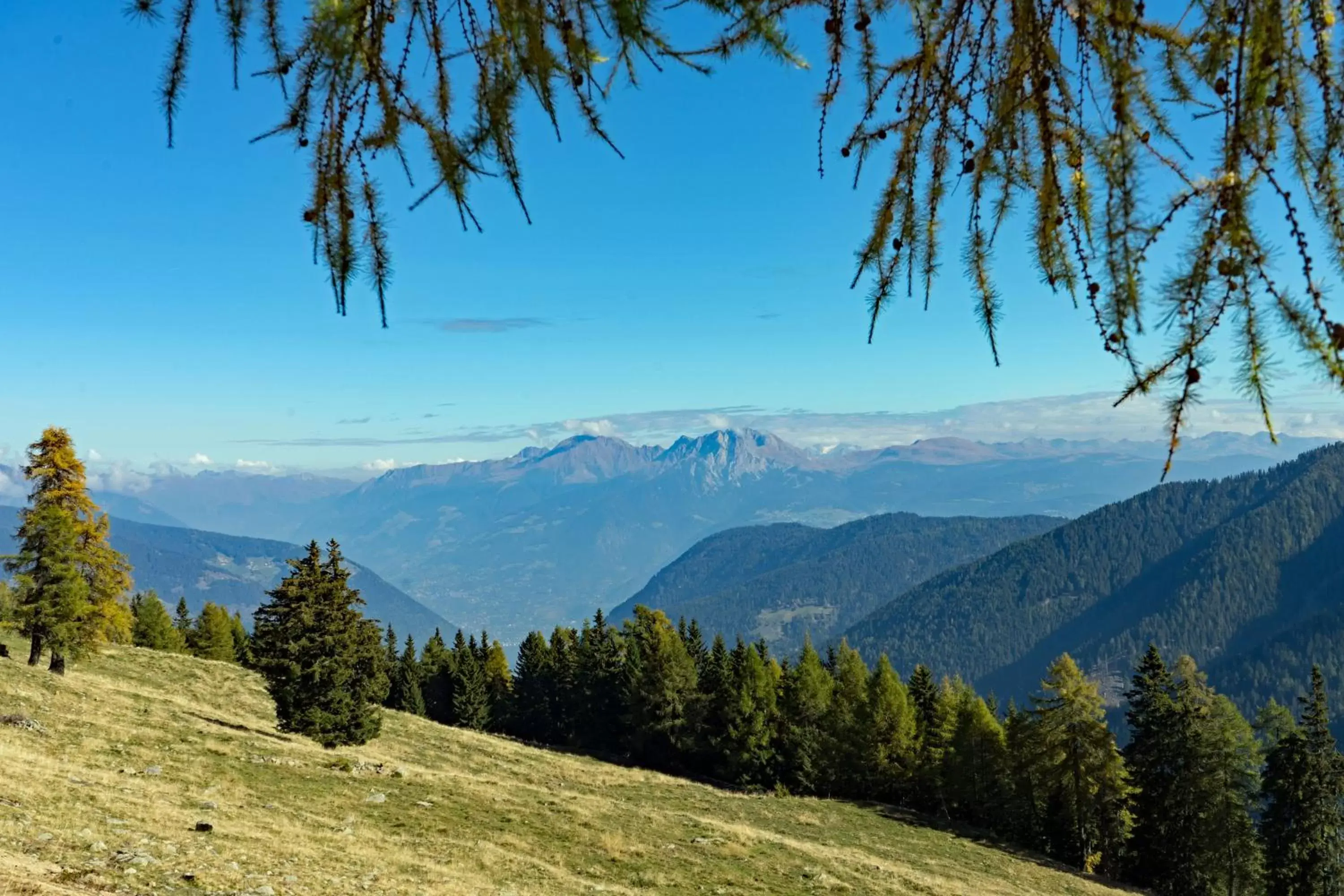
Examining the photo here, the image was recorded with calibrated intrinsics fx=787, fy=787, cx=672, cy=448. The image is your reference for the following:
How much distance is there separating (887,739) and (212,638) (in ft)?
194

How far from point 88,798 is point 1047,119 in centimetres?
1935

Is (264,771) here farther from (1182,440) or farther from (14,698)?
(1182,440)

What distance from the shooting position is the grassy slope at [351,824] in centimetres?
1288

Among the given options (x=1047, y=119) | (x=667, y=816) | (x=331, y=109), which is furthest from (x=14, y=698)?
(x=1047, y=119)

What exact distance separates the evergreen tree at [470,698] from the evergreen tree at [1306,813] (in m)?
53.9

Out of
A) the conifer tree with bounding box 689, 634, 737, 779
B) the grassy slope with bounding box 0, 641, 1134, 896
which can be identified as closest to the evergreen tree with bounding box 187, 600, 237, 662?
the grassy slope with bounding box 0, 641, 1134, 896

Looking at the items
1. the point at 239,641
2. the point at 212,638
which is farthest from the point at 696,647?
the point at 239,641

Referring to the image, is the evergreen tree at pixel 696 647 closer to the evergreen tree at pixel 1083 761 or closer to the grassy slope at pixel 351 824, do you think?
the grassy slope at pixel 351 824

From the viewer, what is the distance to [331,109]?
8.50ft

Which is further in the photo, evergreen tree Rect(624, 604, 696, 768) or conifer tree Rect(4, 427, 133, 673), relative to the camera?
evergreen tree Rect(624, 604, 696, 768)

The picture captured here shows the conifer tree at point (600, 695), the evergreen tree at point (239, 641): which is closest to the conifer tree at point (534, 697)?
the conifer tree at point (600, 695)

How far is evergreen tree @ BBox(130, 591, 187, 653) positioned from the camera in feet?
207

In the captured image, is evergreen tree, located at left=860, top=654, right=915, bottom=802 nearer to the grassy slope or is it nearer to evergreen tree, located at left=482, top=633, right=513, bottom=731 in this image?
the grassy slope

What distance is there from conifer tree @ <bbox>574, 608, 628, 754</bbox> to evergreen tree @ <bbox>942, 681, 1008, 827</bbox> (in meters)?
26.3
